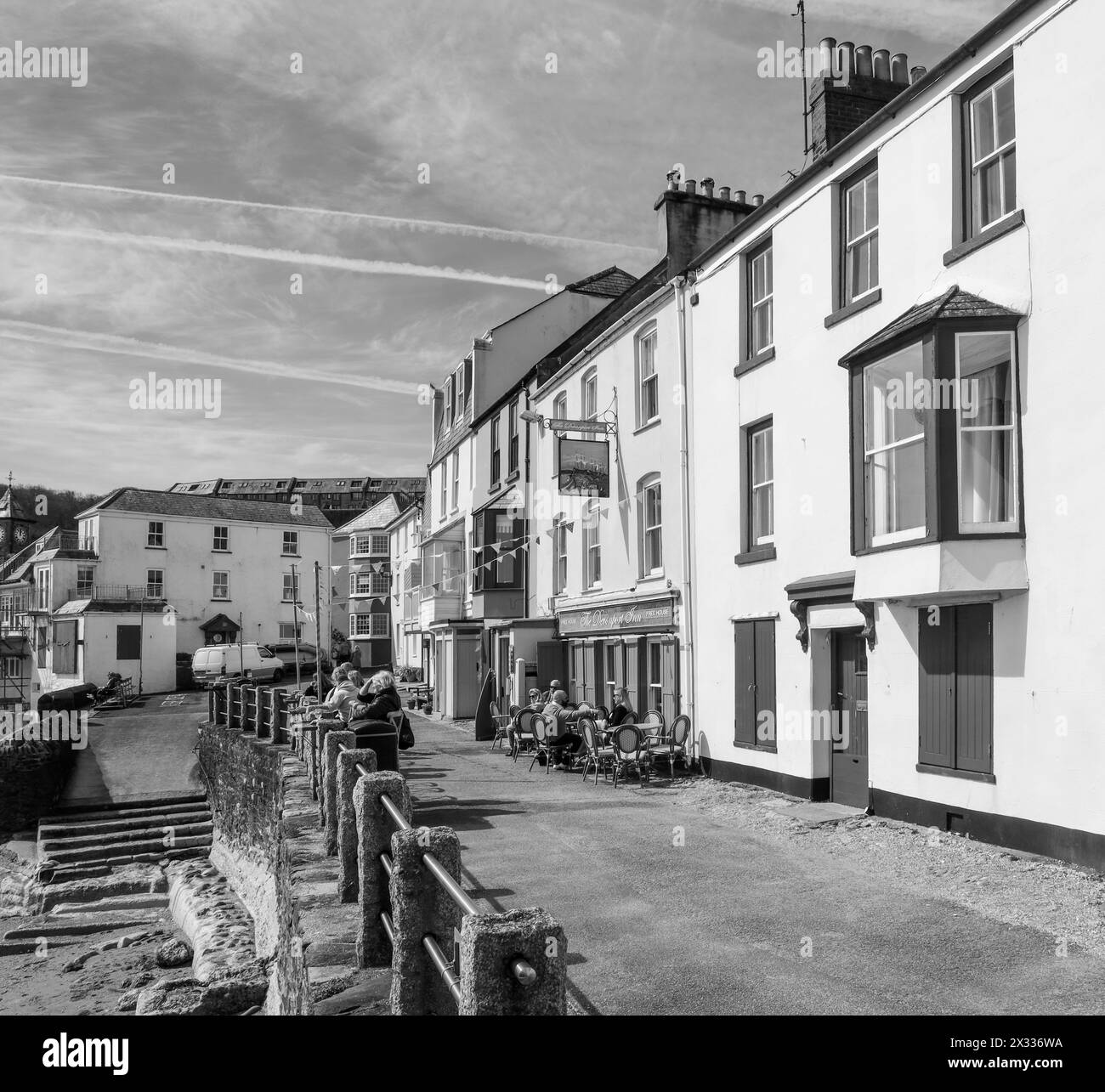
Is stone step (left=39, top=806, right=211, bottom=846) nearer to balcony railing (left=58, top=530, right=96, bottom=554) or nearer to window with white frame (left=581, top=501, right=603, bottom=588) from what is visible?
window with white frame (left=581, top=501, right=603, bottom=588)

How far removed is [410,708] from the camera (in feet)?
111

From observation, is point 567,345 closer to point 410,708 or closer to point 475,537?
point 475,537

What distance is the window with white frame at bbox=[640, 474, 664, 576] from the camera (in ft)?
58.7

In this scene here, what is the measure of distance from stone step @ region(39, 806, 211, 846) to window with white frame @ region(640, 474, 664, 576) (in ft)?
42.0

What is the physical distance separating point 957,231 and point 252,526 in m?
50.9

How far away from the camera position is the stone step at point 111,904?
18.4 meters

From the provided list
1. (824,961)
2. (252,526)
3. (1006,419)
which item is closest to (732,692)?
(1006,419)

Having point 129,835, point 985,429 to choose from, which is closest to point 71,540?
point 129,835

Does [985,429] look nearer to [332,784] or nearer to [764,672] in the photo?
[764,672]

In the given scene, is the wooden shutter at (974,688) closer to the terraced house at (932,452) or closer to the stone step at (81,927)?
the terraced house at (932,452)

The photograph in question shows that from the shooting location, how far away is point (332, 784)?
935cm

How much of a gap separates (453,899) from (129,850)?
20.3 metres

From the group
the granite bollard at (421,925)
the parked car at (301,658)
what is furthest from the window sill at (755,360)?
the parked car at (301,658)

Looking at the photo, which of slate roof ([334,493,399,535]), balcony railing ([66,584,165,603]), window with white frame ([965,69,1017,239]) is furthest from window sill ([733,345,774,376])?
slate roof ([334,493,399,535])
